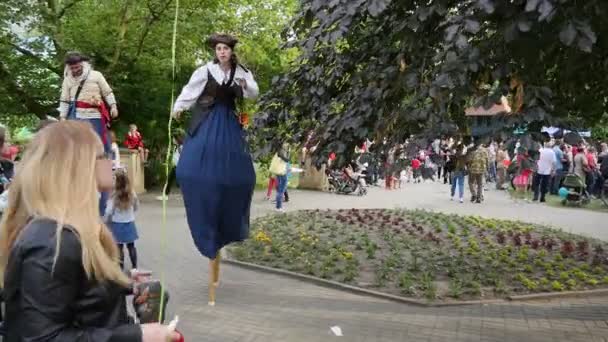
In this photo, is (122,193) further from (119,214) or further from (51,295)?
(51,295)

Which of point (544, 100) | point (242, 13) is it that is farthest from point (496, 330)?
point (242, 13)

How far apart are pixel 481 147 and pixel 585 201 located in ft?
53.5

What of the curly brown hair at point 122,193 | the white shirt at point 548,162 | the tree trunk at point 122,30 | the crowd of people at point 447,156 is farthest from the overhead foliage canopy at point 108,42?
the crowd of people at point 447,156

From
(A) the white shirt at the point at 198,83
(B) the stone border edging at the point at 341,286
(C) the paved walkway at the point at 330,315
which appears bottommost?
(C) the paved walkway at the point at 330,315

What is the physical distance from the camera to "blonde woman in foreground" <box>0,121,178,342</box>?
1975 millimetres

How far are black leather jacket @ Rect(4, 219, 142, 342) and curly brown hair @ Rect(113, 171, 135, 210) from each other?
18.1 feet

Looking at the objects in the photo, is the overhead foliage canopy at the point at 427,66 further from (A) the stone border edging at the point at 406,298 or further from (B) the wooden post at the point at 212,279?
(A) the stone border edging at the point at 406,298

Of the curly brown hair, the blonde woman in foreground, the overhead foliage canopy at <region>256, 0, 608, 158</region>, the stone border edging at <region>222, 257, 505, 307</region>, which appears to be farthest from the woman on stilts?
the blonde woman in foreground

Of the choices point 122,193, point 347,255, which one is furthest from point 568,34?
point 347,255

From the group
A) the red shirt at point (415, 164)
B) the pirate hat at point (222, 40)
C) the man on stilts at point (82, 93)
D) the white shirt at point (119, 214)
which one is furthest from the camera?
the white shirt at point (119, 214)

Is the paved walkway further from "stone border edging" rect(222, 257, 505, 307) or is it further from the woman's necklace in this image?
the woman's necklace

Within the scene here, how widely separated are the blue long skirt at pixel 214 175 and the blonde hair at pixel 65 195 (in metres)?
3.50

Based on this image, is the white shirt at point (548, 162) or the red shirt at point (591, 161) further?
the red shirt at point (591, 161)

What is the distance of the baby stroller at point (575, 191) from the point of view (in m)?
18.6
